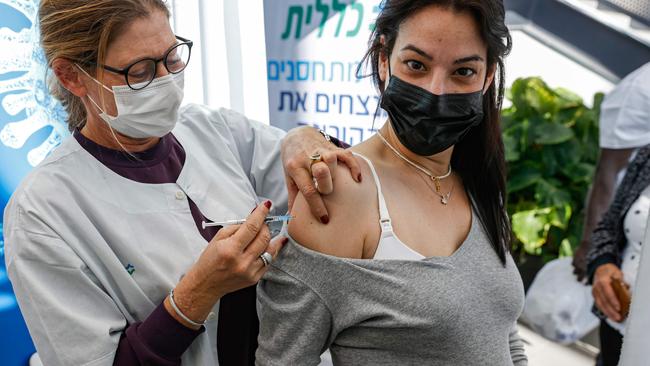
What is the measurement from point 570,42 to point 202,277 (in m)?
4.22

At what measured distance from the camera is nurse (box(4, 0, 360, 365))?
1134mm

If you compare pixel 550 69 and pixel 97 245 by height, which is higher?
pixel 97 245

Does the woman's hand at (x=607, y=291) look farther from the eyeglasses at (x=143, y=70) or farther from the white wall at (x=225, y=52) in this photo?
the eyeglasses at (x=143, y=70)

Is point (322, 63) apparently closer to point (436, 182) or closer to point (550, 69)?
point (436, 182)

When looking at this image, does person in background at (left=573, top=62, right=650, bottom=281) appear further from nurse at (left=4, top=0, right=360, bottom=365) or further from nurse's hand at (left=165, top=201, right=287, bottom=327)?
nurse's hand at (left=165, top=201, right=287, bottom=327)

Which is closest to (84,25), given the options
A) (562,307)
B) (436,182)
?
(436,182)

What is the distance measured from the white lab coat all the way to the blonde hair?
0.20m

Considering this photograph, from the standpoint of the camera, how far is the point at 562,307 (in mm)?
2867

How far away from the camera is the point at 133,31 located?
1.27 m

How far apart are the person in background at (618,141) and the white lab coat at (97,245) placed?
1.93 metres

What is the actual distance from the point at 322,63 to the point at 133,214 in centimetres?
150

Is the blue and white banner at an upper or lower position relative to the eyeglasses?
lower

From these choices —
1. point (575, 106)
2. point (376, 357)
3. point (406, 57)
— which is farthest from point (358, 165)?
point (575, 106)

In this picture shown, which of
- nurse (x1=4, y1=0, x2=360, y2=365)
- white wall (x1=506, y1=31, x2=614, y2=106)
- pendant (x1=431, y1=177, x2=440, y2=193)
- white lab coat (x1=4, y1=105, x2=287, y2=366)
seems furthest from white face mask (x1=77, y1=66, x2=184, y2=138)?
white wall (x1=506, y1=31, x2=614, y2=106)
